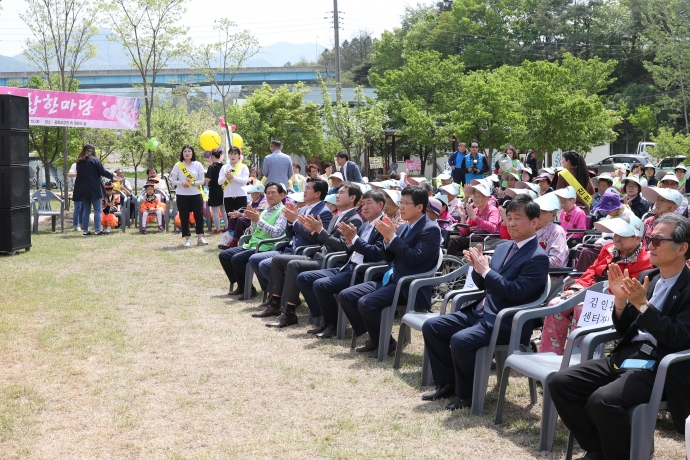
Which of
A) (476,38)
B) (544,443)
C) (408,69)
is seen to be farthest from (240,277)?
(476,38)

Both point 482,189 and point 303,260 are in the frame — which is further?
point 482,189

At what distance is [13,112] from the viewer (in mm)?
13250

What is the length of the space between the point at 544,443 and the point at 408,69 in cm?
3438

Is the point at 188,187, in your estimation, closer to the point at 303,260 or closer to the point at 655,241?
the point at 303,260

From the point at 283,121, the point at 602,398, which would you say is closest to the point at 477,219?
the point at 602,398

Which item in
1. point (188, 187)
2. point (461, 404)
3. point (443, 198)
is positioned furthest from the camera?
point (188, 187)

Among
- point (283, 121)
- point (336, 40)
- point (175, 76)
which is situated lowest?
point (283, 121)

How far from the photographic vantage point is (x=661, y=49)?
3591 cm

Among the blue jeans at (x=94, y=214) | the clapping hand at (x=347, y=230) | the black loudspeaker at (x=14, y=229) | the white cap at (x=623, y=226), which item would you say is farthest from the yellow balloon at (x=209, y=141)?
the white cap at (x=623, y=226)

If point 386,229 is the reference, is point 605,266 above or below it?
below

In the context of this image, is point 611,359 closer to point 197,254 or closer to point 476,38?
point 197,254

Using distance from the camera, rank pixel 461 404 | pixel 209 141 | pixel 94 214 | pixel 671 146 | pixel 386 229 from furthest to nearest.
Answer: pixel 671 146, pixel 209 141, pixel 94 214, pixel 386 229, pixel 461 404

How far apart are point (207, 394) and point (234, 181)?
841 cm

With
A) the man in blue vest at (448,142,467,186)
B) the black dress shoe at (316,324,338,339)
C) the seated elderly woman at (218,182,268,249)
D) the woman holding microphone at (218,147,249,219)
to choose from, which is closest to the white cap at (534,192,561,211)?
the black dress shoe at (316,324,338,339)
